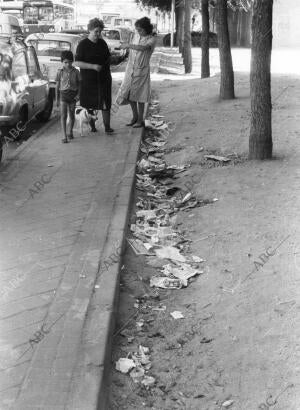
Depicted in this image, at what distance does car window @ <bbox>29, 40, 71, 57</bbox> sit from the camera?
1780 centimetres

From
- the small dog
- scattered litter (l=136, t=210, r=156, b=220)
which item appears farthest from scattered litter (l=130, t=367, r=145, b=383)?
the small dog

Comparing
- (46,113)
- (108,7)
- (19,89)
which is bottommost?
(46,113)

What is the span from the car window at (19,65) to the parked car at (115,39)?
65.3 feet

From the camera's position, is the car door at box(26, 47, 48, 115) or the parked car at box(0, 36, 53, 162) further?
the car door at box(26, 47, 48, 115)

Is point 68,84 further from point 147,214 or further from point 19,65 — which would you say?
point 147,214

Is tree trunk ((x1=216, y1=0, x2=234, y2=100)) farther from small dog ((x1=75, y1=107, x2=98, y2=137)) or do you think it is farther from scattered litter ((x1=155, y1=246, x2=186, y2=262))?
scattered litter ((x1=155, y1=246, x2=186, y2=262))

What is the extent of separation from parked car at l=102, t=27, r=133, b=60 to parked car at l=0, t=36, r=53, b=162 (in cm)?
1928

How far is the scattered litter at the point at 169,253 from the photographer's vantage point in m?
5.47

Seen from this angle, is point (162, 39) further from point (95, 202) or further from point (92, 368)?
point (92, 368)

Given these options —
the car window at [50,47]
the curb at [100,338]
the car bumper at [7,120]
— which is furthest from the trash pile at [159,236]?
the car window at [50,47]

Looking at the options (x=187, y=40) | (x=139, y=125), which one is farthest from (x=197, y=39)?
(x=139, y=125)

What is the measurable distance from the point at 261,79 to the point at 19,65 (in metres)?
6.28

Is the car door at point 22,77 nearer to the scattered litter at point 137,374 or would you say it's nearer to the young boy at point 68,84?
the young boy at point 68,84

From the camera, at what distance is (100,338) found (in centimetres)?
385
